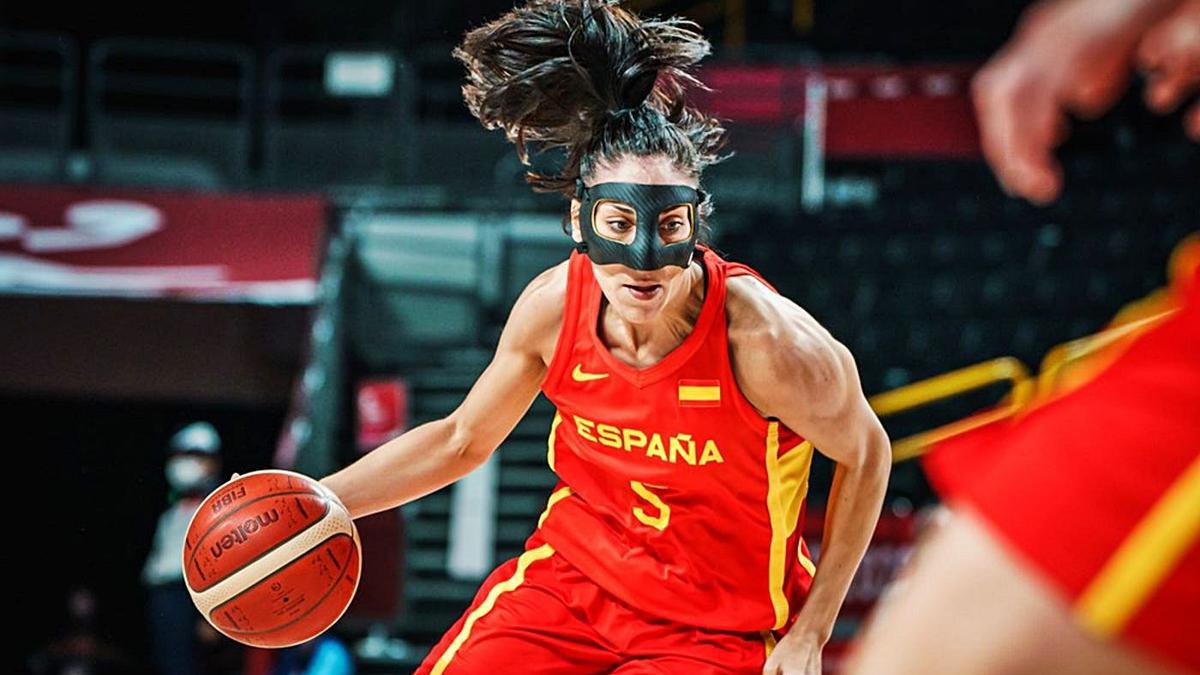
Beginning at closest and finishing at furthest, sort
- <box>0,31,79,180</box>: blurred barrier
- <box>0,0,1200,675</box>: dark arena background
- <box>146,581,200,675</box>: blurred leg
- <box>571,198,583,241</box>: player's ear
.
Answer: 1. <box>571,198,583,241</box>: player's ear
2. <box>146,581,200,675</box>: blurred leg
3. <box>0,0,1200,675</box>: dark arena background
4. <box>0,31,79,180</box>: blurred barrier

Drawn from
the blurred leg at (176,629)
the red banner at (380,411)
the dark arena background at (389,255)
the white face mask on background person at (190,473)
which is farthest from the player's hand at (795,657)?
the red banner at (380,411)

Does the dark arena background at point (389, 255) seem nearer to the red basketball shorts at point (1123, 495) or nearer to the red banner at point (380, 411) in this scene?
the red banner at point (380, 411)

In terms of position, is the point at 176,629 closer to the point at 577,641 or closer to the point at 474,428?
the point at 474,428

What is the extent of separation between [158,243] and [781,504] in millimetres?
7338

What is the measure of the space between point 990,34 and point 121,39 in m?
7.51

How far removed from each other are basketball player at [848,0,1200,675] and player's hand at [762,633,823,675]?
5.88 feet

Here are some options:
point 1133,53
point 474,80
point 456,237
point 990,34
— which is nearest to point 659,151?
point 474,80

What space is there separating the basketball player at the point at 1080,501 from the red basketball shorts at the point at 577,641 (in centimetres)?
181

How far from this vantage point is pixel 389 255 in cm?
1079

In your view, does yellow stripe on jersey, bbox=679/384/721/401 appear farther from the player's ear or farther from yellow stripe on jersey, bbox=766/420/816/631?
Answer: the player's ear

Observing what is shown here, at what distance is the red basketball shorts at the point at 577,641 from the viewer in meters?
3.16

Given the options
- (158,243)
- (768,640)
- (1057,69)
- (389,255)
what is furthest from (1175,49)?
(389,255)

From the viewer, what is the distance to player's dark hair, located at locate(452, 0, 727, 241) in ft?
11.4

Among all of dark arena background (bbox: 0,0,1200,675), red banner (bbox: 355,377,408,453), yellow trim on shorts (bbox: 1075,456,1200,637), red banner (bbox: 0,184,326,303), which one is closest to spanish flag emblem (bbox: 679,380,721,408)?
yellow trim on shorts (bbox: 1075,456,1200,637)
